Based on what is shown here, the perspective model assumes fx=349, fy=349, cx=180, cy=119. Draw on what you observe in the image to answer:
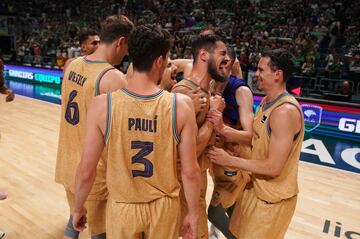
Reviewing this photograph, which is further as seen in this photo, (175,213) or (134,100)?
(175,213)

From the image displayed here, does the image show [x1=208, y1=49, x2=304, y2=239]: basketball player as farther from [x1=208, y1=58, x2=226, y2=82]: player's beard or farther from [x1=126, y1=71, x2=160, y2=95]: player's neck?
[x1=126, y1=71, x2=160, y2=95]: player's neck

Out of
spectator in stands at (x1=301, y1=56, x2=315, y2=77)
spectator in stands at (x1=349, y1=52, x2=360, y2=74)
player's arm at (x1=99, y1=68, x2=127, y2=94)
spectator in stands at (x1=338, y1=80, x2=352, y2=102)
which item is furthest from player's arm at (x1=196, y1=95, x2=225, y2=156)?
spectator in stands at (x1=349, y1=52, x2=360, y2=74)

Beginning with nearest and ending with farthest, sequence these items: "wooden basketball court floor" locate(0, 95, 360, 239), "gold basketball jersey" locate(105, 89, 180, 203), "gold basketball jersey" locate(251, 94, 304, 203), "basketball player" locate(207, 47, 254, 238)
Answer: "gold basketball jersey" locate(105, 89, 180, 203) < "gold basketball jersey" locate(251, 94, 304, 203) < "basketball player" locate(207, 47, 254, 238) < "wooden basketball court floor" locate(0, 95, 360, 239)

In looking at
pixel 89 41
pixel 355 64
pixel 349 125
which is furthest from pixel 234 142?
pixel 355 64

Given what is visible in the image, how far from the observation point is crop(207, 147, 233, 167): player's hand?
209cm

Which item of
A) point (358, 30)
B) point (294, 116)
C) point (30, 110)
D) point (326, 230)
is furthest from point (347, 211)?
point (358, 30)

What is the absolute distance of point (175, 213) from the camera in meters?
1.75

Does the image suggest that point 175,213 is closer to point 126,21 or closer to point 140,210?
point 140,210

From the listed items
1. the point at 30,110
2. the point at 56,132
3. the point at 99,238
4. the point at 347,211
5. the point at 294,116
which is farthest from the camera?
the point at 30,110

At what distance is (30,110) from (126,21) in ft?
23.4

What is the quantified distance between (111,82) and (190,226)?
936mm

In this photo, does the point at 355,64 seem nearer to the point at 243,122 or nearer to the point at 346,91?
the point at 346,91

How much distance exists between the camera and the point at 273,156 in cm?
196

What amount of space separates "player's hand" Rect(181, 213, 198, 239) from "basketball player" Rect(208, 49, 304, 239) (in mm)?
452
